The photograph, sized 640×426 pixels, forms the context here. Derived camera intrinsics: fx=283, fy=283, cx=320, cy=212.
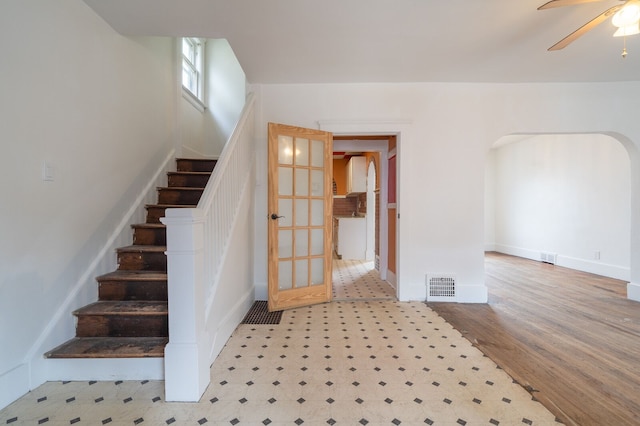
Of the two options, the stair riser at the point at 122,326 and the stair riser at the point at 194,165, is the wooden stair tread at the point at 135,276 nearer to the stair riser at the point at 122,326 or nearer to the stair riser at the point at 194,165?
the stair riser at the point at 122,326

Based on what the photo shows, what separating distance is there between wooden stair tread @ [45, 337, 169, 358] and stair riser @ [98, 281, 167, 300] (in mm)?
334

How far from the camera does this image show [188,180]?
3553 millimetres

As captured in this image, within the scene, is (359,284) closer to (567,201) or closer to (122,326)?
(122,326)

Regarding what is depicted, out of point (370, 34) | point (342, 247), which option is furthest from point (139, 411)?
point (342, 247)

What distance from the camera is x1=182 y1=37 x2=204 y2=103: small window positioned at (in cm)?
443

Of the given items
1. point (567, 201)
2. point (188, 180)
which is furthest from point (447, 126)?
point (567, 201)

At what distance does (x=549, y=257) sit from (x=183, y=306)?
23.1ft

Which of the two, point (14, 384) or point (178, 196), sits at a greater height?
point (178, 196)

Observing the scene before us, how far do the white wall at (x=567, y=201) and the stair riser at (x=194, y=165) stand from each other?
6.45 meters

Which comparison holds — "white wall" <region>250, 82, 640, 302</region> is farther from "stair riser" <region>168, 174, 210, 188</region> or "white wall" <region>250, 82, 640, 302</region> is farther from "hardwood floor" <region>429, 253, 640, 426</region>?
"stair riser" <region>168, 174, 210, 188</region>

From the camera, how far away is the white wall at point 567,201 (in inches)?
185

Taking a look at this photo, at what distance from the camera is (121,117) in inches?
108

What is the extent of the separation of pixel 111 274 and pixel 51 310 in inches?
18.8

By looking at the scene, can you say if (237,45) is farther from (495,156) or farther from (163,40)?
(495,156)
